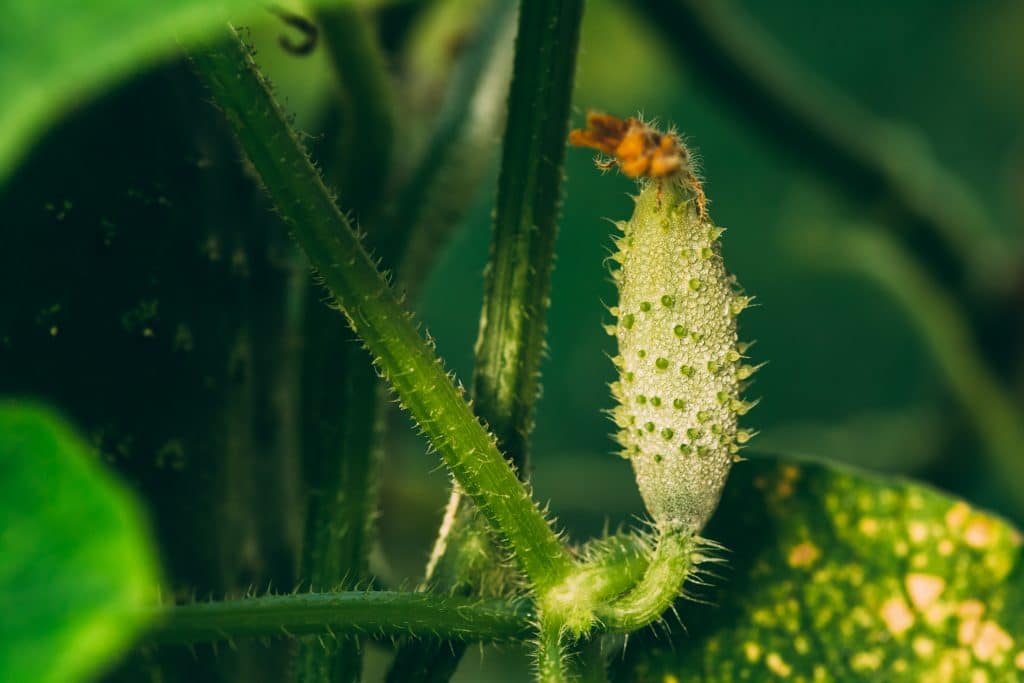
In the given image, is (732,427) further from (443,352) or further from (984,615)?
(443,352)

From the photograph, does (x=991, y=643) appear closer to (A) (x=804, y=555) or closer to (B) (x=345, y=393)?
(A) (x=804, y=555)

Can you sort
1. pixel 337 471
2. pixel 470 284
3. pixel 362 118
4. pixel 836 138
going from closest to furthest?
pixel 337 471, pixel 362 118, pixel 836 138, pixel 470 284

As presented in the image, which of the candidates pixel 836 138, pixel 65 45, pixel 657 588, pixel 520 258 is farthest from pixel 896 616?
pixel 836 138

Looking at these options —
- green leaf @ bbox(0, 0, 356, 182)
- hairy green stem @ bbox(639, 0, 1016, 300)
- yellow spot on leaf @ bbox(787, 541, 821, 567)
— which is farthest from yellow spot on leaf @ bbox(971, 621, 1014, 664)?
hairy green stem @ bbox(639, 0, 1016, 300)

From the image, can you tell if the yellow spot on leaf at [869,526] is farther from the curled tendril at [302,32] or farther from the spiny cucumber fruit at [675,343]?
the curled tendril at [302,32]

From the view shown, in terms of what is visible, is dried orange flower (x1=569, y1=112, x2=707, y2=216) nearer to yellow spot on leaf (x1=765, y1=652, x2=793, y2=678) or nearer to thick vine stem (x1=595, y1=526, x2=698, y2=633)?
thick vine stem (x1=595, y1=526, x2=698, y2=633)

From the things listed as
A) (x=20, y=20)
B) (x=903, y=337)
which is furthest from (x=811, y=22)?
(x=20, y=20)

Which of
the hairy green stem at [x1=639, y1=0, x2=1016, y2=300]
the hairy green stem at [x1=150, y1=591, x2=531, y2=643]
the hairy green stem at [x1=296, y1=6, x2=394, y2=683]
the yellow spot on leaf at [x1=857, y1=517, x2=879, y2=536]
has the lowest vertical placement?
the hairy green stem at [x1=150, y1=591, x2=531, y2=643]
